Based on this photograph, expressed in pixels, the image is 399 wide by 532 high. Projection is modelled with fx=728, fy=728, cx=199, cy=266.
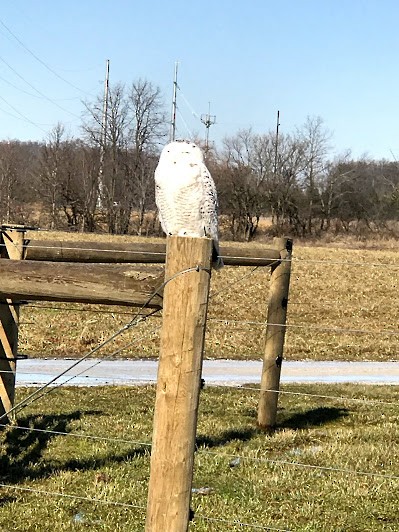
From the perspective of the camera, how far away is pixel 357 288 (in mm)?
17594

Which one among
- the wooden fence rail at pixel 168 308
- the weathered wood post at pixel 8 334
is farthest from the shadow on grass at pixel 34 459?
the wooden fence rail at pixel 168 308

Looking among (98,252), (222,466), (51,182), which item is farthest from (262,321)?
(51,182)

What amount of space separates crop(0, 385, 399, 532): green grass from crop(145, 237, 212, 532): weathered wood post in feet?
3.94

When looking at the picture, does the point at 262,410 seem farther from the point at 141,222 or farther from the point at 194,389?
the point at 141,222

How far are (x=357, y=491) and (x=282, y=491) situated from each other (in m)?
0.47

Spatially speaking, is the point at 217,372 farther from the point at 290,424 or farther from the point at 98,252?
the point at 98,252

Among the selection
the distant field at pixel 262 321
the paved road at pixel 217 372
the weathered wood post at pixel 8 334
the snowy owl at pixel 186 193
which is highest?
the snowy owl at pixel 186 193

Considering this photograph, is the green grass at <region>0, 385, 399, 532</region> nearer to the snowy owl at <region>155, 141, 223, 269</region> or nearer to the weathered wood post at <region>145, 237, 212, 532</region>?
the weathered wood post at <region>145, 237, 212, 532</region>

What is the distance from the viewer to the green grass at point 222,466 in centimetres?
406

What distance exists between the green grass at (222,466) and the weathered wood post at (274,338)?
0.16 m

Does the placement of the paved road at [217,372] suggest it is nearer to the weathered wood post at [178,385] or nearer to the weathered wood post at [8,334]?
the weathered wood post at [8,334]

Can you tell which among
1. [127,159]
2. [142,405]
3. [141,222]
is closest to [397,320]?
[142,405]

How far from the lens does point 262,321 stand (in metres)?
13.4

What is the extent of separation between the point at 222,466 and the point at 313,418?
6.43 feet
